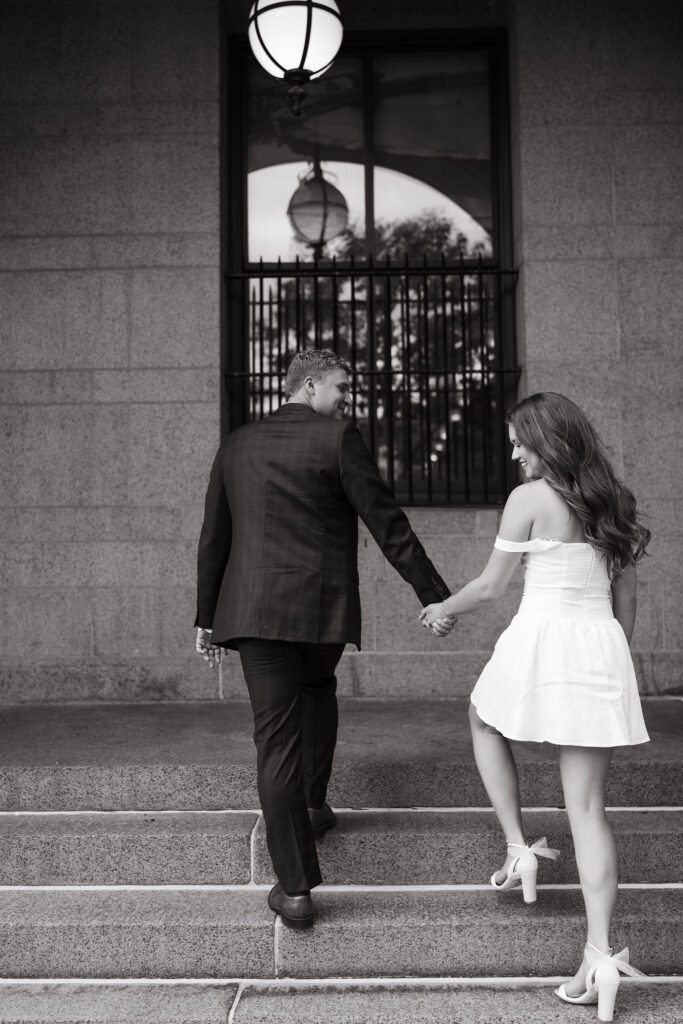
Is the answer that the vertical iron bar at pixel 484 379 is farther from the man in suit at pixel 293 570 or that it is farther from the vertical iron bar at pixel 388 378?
the man in suit at pixel 293 570

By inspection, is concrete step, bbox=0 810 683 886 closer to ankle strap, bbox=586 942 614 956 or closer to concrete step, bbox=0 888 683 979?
concrete step, bbox=0 888 683 979

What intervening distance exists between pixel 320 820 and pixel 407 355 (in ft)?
12.0

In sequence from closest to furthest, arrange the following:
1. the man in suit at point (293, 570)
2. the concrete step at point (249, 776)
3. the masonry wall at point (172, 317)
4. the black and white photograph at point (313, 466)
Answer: the man in suit at point (293, 570) → the black and white photograph at point (313, 466) → the concrete step at point (249, 776) → the masonry wall at point (172, 317)

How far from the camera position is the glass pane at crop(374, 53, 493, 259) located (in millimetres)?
6793

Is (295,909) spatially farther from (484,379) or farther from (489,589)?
(484,379)

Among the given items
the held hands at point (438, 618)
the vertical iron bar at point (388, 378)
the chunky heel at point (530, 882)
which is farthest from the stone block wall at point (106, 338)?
the chunky heel at point (530, 882)

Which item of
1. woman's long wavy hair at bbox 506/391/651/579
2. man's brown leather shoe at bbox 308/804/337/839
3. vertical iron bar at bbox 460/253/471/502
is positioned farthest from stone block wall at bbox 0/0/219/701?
woman's long wavy hair at bbox 506/391/651/579

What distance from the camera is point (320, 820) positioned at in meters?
3.73

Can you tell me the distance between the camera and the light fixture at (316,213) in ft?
22.4

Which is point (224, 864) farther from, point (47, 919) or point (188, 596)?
point (188, 596)

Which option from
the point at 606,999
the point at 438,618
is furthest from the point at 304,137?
the point at 606,999

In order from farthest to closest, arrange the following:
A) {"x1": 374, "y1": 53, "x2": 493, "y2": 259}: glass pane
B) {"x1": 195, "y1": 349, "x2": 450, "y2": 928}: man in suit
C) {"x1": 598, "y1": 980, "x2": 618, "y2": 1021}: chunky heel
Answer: {"x1": 374, "y1": 53, "x2": 493, "y2": 259}: glass pane
{"x1": 195, "y1": 349, "x2": 450, "y2": 928}: man in suit
{"x1": 598, "y1": 980, "x2": 618, "y2": 1021}: chunky heel

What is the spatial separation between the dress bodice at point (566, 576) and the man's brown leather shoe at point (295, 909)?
4.39 ft

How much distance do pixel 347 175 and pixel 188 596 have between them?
3.39m
